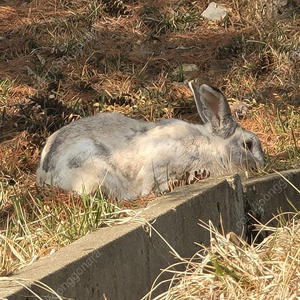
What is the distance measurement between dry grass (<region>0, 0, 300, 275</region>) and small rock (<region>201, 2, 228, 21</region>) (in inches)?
4.3

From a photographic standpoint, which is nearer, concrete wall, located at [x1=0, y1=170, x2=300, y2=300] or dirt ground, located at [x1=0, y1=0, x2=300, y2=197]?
concrete wall, located at [x1=0, y1=170, x2=300, y2=300]

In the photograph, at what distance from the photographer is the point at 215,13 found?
37.5 ft

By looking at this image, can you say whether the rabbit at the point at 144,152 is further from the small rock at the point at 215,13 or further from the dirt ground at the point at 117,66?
the small rock at the point at 215,13

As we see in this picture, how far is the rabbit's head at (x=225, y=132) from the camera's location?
698 centimetres

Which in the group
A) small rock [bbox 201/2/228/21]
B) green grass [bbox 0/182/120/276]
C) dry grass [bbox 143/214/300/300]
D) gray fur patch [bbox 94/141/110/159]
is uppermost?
small rock [bbox 201/2/228/21]

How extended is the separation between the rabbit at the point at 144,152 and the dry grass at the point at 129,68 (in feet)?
0.95

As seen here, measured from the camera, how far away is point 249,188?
591 cm

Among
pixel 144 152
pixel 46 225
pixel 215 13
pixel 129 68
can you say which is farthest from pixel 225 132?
pixel 215 13

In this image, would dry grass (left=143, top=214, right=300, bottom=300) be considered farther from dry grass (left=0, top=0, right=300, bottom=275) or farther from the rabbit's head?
the rabbit's head

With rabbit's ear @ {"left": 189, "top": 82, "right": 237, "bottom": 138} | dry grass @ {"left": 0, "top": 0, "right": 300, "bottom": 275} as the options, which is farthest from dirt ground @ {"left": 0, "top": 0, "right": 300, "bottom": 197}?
rabbit's ear @ {"left": 189, "top": 82, "right": 237, "bottom": 138}

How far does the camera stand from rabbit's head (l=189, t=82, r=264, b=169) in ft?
22.9

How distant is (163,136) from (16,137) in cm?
180

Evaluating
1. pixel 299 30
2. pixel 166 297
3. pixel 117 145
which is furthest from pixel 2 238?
pixel 299 30

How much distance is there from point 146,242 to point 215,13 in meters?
7.17
